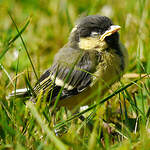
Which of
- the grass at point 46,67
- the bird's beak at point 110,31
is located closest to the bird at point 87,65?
the bird's beak at point 110,31

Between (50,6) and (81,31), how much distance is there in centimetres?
180

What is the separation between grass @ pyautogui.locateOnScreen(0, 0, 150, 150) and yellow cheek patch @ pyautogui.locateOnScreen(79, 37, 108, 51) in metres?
0.23

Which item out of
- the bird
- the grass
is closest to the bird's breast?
the bird

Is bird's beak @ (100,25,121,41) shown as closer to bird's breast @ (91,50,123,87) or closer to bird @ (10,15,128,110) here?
bird @ (10,15,128,110)

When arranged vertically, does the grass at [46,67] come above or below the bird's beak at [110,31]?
below

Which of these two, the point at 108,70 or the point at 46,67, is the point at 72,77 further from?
the point at 46,67

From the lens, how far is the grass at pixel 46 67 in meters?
1.51

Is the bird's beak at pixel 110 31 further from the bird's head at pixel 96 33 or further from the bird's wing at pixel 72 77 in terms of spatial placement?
the bird's wing at pixel 72 77

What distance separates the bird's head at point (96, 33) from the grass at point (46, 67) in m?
0.18

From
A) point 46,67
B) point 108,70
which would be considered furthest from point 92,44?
point 46,67

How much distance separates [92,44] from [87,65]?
0.17 m

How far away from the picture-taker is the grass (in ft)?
4.95

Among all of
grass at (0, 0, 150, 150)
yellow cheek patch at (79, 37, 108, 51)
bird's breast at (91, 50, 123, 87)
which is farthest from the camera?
yellow cheek patch at (79, 37, 108, 51)

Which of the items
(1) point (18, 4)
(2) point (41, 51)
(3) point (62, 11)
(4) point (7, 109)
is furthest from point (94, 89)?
(1) point (18, 4)
